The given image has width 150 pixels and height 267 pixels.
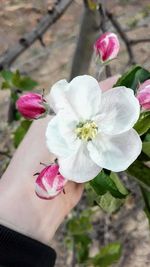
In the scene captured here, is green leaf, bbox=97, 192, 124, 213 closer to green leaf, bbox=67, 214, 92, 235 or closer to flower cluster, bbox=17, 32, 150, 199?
flower cluster, bbox=17, 32, 150, 199

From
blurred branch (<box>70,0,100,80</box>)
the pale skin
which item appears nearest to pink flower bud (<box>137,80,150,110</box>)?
the pale skin

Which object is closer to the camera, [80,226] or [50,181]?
[50,181]

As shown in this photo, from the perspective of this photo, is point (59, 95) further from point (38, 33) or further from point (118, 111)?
point (38, 33)

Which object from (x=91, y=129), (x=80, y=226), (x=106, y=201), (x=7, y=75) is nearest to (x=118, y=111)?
(x=91, y=129)

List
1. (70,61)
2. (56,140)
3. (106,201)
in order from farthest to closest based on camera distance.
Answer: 1. (70,61)
2. (106,201)
3. (56,140)

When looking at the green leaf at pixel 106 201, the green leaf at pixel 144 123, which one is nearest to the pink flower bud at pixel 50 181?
the green leaf at pixel 144 123

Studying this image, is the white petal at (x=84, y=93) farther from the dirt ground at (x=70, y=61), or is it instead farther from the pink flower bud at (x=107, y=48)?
the dirt ground at (x=70, y=61)
